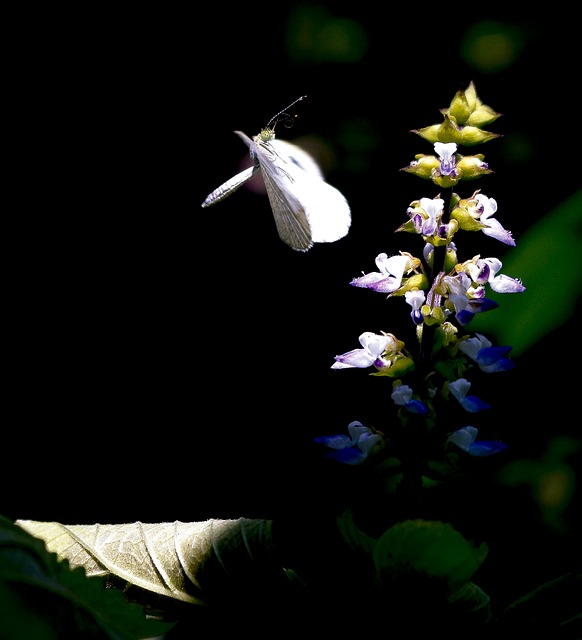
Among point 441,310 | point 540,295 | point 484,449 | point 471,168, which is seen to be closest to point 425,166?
point 471,168

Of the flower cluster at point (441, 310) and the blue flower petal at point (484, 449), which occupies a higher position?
the flower cluster at point (441, 310)

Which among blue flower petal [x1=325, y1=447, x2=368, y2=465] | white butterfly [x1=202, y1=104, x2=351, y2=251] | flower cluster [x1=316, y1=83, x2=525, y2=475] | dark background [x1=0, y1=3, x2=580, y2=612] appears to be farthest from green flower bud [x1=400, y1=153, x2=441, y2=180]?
dark background [x1=0, y1=3, x2=580, y2=612]

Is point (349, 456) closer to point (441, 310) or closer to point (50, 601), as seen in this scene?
point (441, 310)

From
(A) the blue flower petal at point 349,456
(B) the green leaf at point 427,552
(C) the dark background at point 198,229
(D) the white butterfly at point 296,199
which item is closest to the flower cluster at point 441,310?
(A) the blue flower petal at point 349,456

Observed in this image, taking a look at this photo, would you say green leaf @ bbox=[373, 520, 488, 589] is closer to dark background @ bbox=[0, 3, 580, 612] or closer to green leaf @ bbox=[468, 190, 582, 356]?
green leaf @ bbox=[468, 190, 582, 356]

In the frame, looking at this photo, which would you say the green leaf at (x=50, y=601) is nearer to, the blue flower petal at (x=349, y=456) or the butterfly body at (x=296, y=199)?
the blue flower petal at (x=349, y=456)
